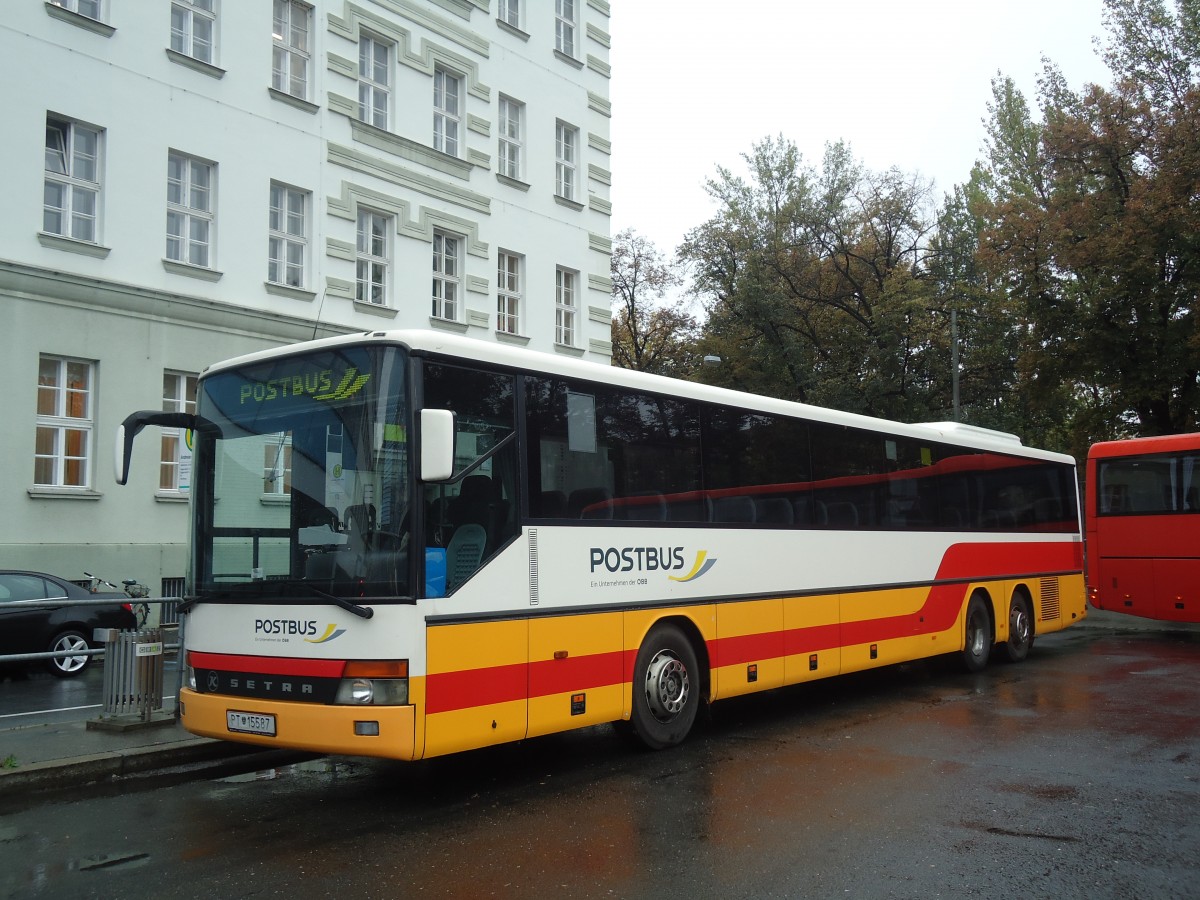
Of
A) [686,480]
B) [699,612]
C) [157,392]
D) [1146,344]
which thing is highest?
[1146,344]

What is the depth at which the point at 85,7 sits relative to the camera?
1856 centimetres

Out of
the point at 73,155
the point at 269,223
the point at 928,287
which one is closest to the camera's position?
the point at 73,155

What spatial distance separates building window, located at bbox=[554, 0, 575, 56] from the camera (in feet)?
93.4

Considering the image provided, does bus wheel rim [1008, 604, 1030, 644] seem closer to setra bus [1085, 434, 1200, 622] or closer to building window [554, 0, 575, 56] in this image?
setra bus [1085, 434, 1200, 622]

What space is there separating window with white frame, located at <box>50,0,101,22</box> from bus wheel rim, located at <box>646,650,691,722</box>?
15469 millimetres

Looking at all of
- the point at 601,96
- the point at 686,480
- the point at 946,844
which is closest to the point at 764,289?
the point at 601,96

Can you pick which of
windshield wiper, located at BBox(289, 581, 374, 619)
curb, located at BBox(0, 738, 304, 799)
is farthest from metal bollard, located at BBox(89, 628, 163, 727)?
windshield wiper, located at BBox(289, 581, 374, 619)

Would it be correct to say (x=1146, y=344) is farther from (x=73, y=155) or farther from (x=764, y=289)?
(x=73, y=155)

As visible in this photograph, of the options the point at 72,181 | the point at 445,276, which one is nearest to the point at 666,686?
the point at 72,181

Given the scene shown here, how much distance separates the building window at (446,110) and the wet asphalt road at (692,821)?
1733cm

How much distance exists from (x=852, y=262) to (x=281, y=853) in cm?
3924

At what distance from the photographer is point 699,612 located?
991 cm

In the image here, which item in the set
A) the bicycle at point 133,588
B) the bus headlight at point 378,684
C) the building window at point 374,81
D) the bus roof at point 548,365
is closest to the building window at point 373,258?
the building window at point 374,81

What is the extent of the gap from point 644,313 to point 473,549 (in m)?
46.9
